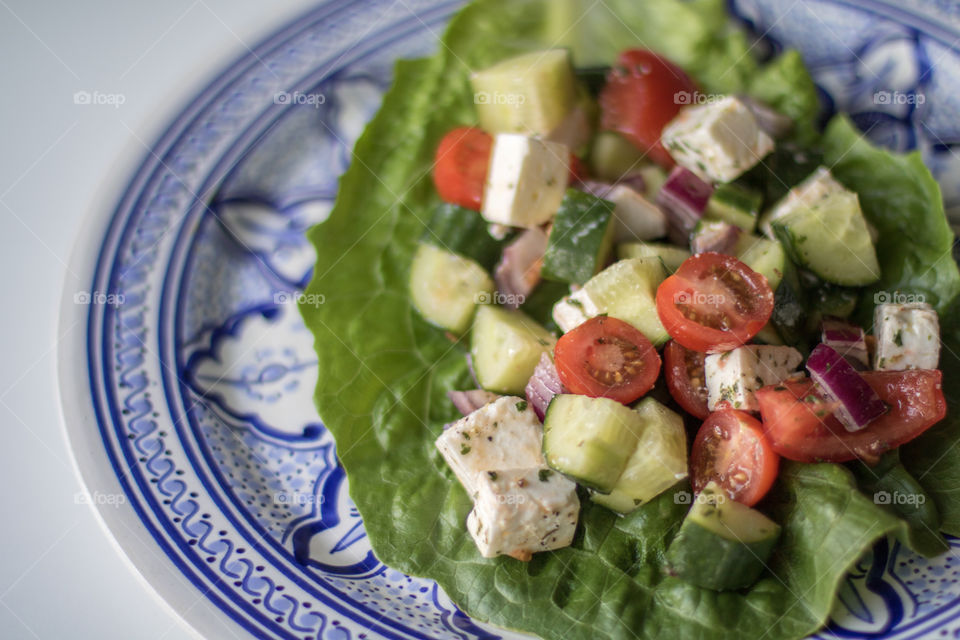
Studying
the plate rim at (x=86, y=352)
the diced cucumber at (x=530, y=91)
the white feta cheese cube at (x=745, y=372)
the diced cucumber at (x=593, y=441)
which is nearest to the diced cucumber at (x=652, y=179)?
the diced cucumber at (x=530, y=91)

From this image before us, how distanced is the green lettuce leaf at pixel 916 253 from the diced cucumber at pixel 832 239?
176mm

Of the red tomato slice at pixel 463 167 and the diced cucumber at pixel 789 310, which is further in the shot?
the red tomato slice at pixel 463 167

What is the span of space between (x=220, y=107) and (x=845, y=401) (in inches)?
122

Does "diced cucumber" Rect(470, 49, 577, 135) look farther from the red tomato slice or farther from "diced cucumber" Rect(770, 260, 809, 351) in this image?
"diced cucumber" Rect(770, 260, 809, 351)

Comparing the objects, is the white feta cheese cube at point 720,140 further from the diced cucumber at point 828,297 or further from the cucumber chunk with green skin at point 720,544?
the cucumber chunk with green skin at point 720,544

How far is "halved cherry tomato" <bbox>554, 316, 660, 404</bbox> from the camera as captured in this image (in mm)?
2805

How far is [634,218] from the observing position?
331 centimetres

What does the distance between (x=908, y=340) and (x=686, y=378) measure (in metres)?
0.76

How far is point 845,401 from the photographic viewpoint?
2.60 meters

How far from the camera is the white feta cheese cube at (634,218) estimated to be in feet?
10.8

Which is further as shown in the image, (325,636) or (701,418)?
(701,418)

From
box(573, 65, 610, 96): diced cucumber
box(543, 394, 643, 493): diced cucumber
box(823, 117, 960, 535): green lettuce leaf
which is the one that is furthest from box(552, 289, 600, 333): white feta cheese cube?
box(573, 65, 610, 96): diced cucumber

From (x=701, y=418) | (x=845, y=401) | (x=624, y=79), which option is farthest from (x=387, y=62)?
(x=845, y=401)

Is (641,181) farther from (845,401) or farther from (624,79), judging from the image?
(845,401)
